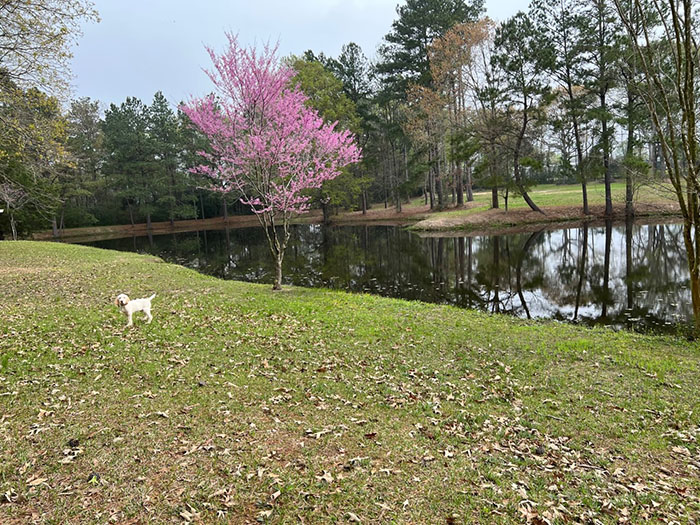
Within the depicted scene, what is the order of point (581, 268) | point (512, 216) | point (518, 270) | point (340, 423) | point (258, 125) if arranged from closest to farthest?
1. point (340, 423)
2. point (258, 125)
3. point (581, 268)
4. point (518, 270)
5. point (512, 216)

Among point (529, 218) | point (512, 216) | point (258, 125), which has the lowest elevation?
point (529, 218)

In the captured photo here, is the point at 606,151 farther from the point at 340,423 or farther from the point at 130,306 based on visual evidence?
the point at 130,306

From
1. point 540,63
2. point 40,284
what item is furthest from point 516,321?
point 540,63

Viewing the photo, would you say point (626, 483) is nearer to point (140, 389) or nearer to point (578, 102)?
point (140, 389)

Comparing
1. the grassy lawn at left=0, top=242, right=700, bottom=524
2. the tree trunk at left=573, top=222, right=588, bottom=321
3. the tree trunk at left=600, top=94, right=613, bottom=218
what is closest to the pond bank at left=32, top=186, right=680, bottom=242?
the tree trunk at left=600, top=94, right=613, bottom=218

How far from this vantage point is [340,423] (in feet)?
16.0

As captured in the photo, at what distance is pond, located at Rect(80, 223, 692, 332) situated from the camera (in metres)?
11.6

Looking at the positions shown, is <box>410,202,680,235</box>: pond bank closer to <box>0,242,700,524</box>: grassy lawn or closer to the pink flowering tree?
the pink flowering tree

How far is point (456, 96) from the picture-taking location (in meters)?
34.2

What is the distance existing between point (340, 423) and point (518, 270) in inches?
556

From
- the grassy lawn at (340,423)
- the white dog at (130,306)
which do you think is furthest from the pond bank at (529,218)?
the white dog at (130,306)

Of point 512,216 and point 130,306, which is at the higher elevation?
point 512,216

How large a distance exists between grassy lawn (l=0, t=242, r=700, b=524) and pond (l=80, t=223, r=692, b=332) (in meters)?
3.47

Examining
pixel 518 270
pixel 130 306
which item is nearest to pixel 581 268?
pixel 518 270
